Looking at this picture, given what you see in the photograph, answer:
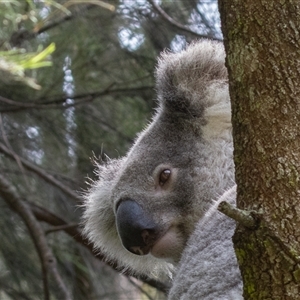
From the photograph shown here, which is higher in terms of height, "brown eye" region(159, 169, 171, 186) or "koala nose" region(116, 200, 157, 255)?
"brown eye" region(159, 169, 171, 186)

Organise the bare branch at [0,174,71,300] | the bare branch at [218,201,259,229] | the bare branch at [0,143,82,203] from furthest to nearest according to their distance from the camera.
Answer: the bare branch at [0,143,82,203] → the bare branch at [0,174,71,300] → the bare branch at [218,201,259,229]

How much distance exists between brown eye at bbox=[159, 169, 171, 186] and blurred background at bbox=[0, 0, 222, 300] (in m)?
1.09

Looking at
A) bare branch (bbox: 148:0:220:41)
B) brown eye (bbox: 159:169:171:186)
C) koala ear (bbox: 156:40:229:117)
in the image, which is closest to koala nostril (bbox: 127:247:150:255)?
brown eye (bbox: 159:169:171:186)

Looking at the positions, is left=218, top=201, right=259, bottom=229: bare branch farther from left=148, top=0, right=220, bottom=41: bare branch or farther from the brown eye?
left=148, top=0, right=220, bottom=41: bare branch

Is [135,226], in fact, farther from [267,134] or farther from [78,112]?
[78,112]

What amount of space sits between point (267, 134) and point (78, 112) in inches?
87.4

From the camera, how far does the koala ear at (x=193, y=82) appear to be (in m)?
1.95

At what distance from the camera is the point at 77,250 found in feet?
10.7

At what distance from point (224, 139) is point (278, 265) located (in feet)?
3.14

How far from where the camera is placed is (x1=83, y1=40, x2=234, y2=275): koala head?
191cm

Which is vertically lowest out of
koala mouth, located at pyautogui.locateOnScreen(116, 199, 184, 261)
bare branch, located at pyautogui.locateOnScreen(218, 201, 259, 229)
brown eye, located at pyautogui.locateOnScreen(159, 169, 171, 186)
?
koala mouth, located at pyautogui.locateOnScreen(116, 199, 184, 261)

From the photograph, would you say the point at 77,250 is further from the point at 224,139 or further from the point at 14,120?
the point at 224,139

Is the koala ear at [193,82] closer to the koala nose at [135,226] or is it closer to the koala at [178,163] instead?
the koala at [178,163]

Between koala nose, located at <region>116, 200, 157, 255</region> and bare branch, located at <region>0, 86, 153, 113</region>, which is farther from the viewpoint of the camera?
bare branch, located at <region>0, 86, 153, 113</region>
